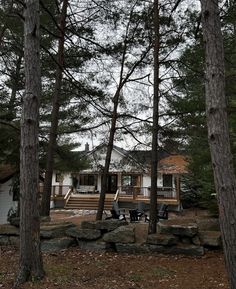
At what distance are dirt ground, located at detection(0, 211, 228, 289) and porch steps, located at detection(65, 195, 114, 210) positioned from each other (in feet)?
60.3

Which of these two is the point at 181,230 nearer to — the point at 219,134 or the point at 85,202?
the point at 219,134

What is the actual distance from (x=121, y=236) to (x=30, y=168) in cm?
300

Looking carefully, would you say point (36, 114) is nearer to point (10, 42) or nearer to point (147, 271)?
point (147, 271)

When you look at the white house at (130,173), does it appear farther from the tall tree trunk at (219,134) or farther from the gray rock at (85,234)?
the tall tree trunk at (219,134)

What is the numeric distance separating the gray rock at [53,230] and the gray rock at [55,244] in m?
0.11

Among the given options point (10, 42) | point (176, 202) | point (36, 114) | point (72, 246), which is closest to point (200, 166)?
point (72, 246)

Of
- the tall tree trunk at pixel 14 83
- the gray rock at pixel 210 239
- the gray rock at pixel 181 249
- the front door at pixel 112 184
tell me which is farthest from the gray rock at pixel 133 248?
the front door at pixel 112 184

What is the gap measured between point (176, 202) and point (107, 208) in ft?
15.7

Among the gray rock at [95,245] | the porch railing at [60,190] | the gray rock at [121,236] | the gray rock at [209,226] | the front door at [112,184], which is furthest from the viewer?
the front door at [112,184]

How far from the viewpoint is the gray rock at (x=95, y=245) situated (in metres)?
7.64

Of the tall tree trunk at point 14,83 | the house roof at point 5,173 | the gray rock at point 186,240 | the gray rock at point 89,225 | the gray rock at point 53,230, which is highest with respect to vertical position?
the tall tree trunk at point 14,83

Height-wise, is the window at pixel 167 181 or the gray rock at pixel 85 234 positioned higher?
the window at pixel 167 181

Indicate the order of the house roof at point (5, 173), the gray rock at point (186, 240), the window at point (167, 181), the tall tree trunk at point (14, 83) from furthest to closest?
the window at point (167, 181) < the house roof at point (5, 173) < the tall tree trunk at point (14, 83) < the gray rock at point (186, 240)

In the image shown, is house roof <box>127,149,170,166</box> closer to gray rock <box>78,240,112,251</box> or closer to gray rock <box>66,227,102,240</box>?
gray rock <box>66,227,102,240</box>
